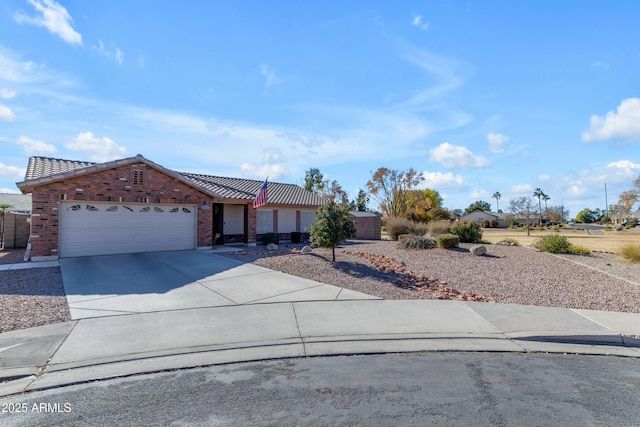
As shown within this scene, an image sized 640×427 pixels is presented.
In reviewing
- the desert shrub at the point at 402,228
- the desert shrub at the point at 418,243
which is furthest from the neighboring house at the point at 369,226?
the desert shrub at the point at 418,243

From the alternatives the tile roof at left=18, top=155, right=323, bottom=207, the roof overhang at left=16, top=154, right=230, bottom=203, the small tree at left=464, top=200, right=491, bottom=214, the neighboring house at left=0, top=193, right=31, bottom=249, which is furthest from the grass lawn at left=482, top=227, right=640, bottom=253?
the small tree at left=464, top=200, right=491, bottom=214

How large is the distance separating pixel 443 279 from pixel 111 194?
13327 mm

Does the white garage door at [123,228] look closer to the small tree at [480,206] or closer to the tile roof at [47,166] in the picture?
the tile roof at [47,166]

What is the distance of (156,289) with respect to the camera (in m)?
8.69

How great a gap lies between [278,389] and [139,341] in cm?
272

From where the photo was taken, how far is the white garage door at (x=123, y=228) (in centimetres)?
1370

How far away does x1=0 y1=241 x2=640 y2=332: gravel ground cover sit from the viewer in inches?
306

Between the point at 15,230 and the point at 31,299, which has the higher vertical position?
the point at 15,230

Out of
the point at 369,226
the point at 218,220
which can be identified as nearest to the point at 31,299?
the point at 218,220

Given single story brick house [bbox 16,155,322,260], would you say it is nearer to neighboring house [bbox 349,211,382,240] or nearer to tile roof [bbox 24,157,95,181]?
tile roof [bbox 24,157,95,181]

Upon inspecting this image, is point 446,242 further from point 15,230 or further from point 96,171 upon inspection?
point 15,230

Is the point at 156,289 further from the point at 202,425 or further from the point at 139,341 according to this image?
the point at 202,425

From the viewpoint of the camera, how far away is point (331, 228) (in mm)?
12102

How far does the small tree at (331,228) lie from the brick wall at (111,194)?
24.0 ft
